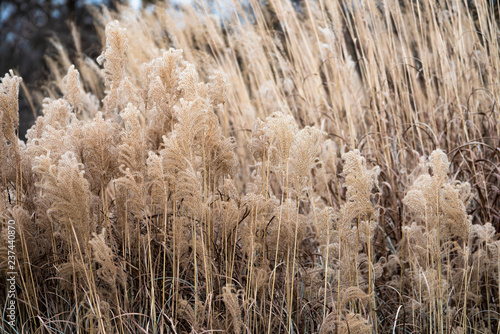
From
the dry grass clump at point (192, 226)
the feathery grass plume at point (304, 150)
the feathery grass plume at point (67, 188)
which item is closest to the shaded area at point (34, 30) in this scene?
the dry grass clump at point (192, 226)

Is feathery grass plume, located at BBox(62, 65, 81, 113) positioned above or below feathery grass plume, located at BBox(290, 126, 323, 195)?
above

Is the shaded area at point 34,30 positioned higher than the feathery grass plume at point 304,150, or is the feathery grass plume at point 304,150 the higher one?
the shaded area at point 34,30

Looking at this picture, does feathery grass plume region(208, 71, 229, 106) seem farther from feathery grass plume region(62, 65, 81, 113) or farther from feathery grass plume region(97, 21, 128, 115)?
feathery grass plume region(62, 65, 81, 113)

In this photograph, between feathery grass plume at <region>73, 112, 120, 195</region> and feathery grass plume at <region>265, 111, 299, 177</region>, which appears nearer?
feathery grass plume at <region>265, 111, 299, 177</region>

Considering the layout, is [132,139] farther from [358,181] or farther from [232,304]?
[358,181]

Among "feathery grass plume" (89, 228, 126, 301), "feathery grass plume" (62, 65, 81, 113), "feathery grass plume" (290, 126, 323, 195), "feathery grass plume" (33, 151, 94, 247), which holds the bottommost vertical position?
"feathery grass plume" (89, 228, 126, 301)

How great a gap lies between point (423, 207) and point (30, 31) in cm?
979

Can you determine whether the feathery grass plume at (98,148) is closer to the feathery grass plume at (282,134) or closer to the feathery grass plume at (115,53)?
the feathery grass plume at (115,53)

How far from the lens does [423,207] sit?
1.79 m

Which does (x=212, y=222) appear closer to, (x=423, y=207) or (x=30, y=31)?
(x=423, y=207)

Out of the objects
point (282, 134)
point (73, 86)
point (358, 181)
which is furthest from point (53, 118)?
point (358, 181)

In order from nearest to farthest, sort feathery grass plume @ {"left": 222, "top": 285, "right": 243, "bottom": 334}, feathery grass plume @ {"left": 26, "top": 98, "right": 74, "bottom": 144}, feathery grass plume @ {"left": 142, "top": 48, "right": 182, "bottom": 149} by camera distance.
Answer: feathery grass plume @ {"left": 222, "top": 285, "right": 243, "bottom": 334} → feathery grass plume @ {"left": 142, "top": 48, "right": 182, "bottom": 149} → feathery grass plume @ {"left": 26, "top": 98, "right": 74, "bottom": 144}

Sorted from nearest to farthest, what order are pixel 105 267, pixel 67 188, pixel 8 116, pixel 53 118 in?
pixel 67 188 < pixel 105 267 < pixel 8 116 < pixel 53 118

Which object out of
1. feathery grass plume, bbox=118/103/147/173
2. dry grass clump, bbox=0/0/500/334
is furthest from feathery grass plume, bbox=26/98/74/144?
feathery grass plume, bbox=118/103/147/173
